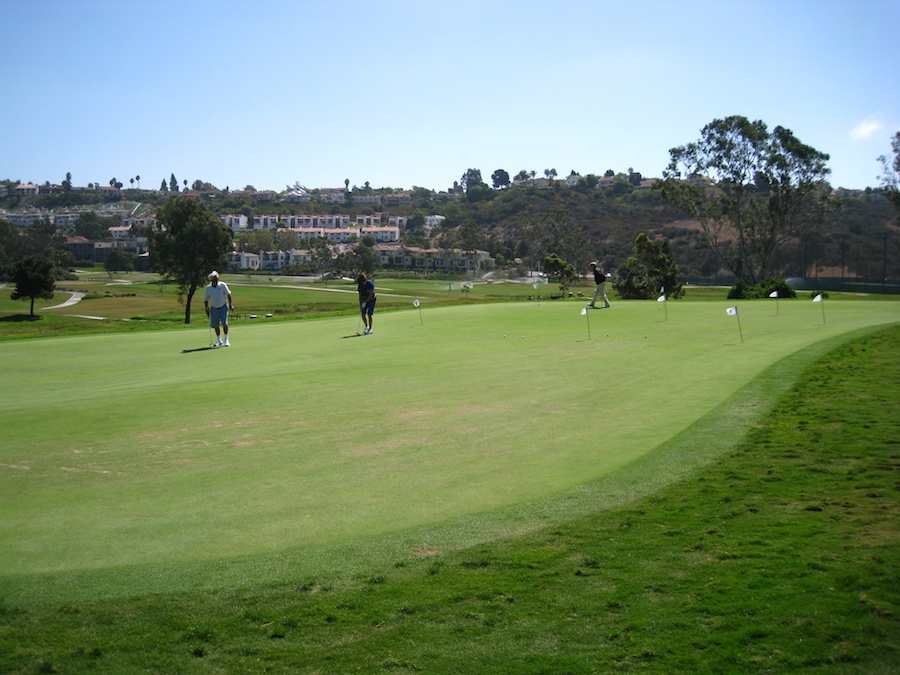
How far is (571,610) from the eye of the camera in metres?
5.71

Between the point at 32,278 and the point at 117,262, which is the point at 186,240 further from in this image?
the point at 117,262

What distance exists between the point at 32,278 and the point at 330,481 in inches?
3208

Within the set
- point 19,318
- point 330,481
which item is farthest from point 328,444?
point 19,318

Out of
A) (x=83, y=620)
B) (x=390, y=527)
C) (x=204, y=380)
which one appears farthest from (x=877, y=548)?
(x=204, y=380)

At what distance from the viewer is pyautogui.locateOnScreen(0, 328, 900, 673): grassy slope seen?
5.06 metres

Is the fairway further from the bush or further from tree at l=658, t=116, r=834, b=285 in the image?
tree at l=658, t=116, r=834, b=285

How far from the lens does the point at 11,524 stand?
760 centimetres

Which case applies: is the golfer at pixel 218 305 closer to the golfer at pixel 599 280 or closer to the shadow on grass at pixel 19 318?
the golfer at pixel 599 280

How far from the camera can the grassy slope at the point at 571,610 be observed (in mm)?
5062

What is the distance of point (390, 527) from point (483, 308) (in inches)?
1204

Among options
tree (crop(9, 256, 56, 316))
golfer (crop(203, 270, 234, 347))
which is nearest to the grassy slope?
golfer (crop(203, 270, 234, 347))

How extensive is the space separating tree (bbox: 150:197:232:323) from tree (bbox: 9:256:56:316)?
590 inches

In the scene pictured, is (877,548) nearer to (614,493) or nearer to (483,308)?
(614,493)

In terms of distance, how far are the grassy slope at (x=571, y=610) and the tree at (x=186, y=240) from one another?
70.5m
